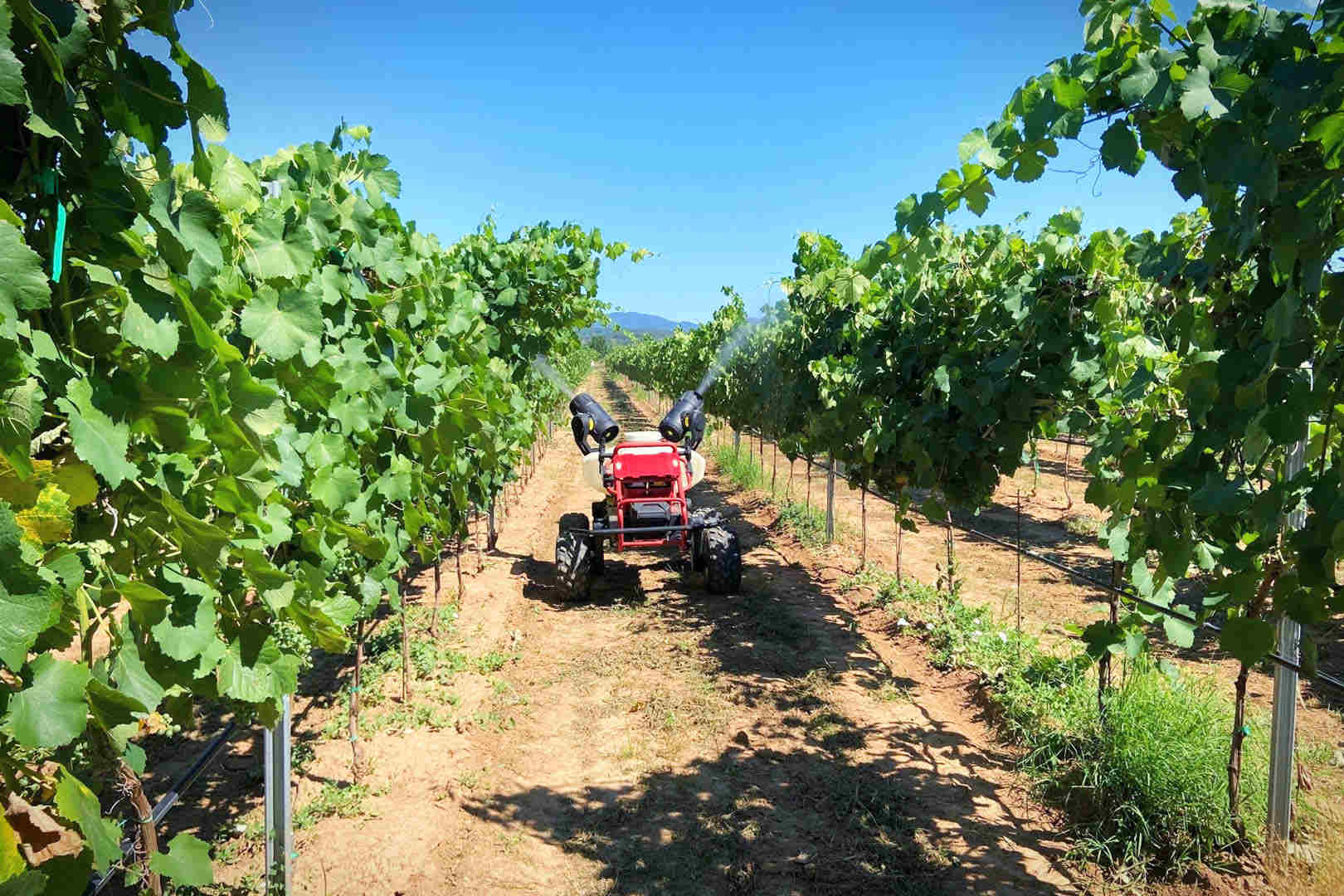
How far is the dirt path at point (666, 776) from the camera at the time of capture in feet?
11.5

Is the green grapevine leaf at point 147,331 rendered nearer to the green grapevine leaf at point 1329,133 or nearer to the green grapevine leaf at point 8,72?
the green grapevine leaf at point 8,72

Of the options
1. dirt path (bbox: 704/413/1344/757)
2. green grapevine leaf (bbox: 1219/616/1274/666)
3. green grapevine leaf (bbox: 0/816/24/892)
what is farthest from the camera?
dirt path (bbox: 704/413/1344/757)

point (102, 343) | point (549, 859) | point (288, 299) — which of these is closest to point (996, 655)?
point (549, 859)

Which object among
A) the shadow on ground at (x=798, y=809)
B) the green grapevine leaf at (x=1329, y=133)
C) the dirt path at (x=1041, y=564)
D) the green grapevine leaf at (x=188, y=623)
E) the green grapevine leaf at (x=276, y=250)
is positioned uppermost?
the green grapevine leaf at (x=1329, y=133)

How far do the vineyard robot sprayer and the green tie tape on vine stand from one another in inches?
231

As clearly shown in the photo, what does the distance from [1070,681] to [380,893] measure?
Answer: 153 inches

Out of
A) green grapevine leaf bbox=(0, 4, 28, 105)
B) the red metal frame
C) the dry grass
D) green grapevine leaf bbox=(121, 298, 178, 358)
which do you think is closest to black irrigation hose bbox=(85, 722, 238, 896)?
green grapevine leaf bbox=(121, 298, 178, 358)

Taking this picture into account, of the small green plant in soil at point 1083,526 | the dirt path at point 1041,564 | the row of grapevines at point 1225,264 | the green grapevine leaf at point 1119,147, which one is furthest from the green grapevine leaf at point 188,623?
the small green plant in soil at point 1083,526

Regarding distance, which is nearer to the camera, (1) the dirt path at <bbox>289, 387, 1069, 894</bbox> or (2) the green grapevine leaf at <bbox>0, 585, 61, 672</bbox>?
(2) the green grapevine leaf at <bbox>0, 585, 61, 672</bbox>

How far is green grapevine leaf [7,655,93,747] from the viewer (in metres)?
1.05

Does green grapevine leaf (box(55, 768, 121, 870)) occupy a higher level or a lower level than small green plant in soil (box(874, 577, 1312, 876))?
higher

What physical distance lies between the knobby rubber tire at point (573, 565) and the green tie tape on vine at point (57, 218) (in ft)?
20.6

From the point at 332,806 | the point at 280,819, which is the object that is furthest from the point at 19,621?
the point at 332,806

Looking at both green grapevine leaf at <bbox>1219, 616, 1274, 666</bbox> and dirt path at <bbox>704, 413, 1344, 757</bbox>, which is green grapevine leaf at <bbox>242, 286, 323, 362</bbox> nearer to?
green grapevine leaf at <bbox>1219, 616, 1274, 666</bbox>
